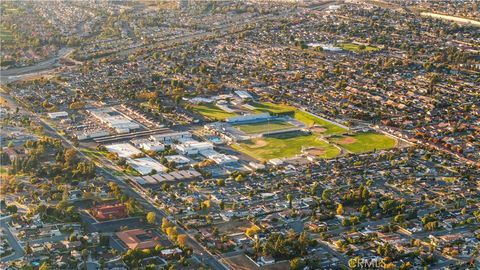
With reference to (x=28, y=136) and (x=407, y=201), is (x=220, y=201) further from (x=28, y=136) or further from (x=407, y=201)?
(x=28, y=136)

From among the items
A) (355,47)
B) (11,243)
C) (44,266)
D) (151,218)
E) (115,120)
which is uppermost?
(44,266)

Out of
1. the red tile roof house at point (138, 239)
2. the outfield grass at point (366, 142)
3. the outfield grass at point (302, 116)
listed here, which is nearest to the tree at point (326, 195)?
the outfield grass at point (366, 142)

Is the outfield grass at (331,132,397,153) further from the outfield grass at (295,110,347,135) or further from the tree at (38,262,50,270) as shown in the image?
the tree at (38,262,50,270)

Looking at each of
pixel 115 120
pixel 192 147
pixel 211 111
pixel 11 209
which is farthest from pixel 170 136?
pixel 11 209

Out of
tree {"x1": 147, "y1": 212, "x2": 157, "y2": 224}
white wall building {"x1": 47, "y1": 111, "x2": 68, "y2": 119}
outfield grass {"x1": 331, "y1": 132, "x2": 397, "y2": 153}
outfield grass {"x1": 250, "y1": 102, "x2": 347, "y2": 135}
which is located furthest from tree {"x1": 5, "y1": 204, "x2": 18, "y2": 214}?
outfield grass {"x1": 250, "y1": 102, "x2": 347, "y2": 135}

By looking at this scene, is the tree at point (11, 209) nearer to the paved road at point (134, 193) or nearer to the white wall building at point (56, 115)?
the paved road at point (134, 193)

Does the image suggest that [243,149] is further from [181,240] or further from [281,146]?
[181,240]

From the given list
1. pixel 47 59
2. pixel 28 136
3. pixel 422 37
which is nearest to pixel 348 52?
pixel 422 37
